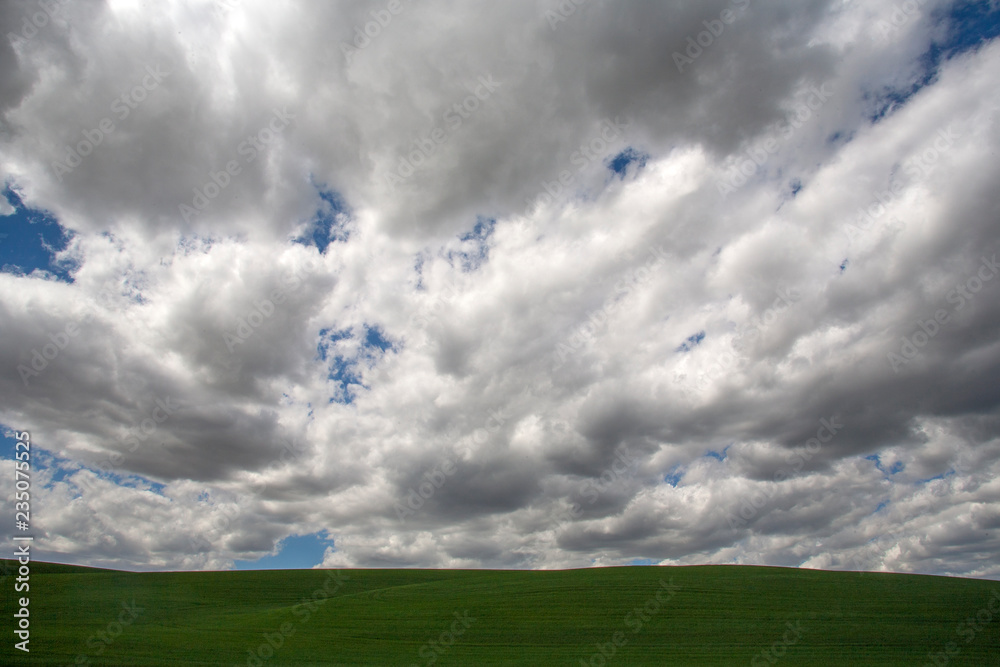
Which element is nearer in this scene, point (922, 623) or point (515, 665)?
point (515, 665)

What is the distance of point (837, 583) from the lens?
33219 millimetres

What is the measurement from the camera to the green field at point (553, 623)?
66.9 feet

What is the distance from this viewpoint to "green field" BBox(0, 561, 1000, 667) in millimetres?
20391

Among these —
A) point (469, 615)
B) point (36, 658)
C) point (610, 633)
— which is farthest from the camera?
point (469, 615)

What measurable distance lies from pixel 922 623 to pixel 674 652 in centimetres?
1364

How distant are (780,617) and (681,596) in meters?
5.68

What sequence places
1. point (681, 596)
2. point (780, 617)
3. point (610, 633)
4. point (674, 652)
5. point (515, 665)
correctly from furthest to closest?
point (681, 596) < point (780, 617) < point (610, 633) < point (674, 652) < point (515, 665)

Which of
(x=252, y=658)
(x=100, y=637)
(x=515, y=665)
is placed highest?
(x=100, y=637)

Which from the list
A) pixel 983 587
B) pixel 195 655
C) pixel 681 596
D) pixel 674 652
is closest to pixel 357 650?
pixel 195 655

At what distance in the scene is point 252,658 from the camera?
64.5ft

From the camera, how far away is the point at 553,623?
25.6m

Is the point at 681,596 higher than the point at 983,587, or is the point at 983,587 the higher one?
the point at 681,596

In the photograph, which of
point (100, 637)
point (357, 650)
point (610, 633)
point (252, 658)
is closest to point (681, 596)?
point (610, 633)

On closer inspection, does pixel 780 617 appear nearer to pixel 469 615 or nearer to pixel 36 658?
pixel 469 615
